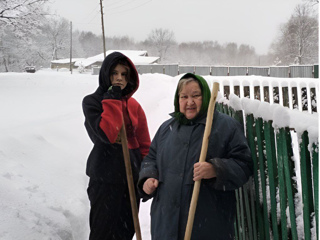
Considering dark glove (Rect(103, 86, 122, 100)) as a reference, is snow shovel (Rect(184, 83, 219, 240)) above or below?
below

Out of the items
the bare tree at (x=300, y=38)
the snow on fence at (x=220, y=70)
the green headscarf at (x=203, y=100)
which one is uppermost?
the bare tree at (x=300, y=38)

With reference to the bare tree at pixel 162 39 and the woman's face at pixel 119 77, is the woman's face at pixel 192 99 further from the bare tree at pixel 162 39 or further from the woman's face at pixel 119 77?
the bare tree at pixel 162 39

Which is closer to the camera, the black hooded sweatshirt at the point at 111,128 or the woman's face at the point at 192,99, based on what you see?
the woman's face at the point at 192,99

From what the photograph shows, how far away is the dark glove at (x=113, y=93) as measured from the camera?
2.29 metres

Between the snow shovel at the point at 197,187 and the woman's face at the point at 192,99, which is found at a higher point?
the woman's face at the point at 192,99

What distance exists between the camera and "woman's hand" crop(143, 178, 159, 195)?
6.27 ft

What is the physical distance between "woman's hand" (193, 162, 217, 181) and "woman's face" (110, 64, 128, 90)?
105cm

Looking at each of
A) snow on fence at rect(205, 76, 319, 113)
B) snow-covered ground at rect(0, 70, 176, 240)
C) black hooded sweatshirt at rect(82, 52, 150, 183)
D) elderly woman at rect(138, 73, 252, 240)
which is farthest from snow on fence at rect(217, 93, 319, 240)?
snow on fence at rect(205, 76, 319, 113)

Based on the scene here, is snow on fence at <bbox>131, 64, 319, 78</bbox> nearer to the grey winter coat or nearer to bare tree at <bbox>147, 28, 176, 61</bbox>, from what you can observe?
the grey winter coat

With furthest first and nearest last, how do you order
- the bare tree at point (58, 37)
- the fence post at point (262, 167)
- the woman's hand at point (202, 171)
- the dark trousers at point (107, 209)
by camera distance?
the bare tree at point (58, 37) < the dark trousers at point (107, 209) < the fence post at point (262, 167) < the woman's hand at point (202, 171)

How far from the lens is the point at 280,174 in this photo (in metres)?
1.64

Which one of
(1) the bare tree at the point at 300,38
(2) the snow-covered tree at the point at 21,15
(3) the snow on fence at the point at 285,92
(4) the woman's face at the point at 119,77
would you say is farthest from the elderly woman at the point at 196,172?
(1) the bare tree at the point at 300,38

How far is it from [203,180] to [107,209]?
3.08ft

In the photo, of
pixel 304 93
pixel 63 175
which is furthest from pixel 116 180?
pixel 304 93
